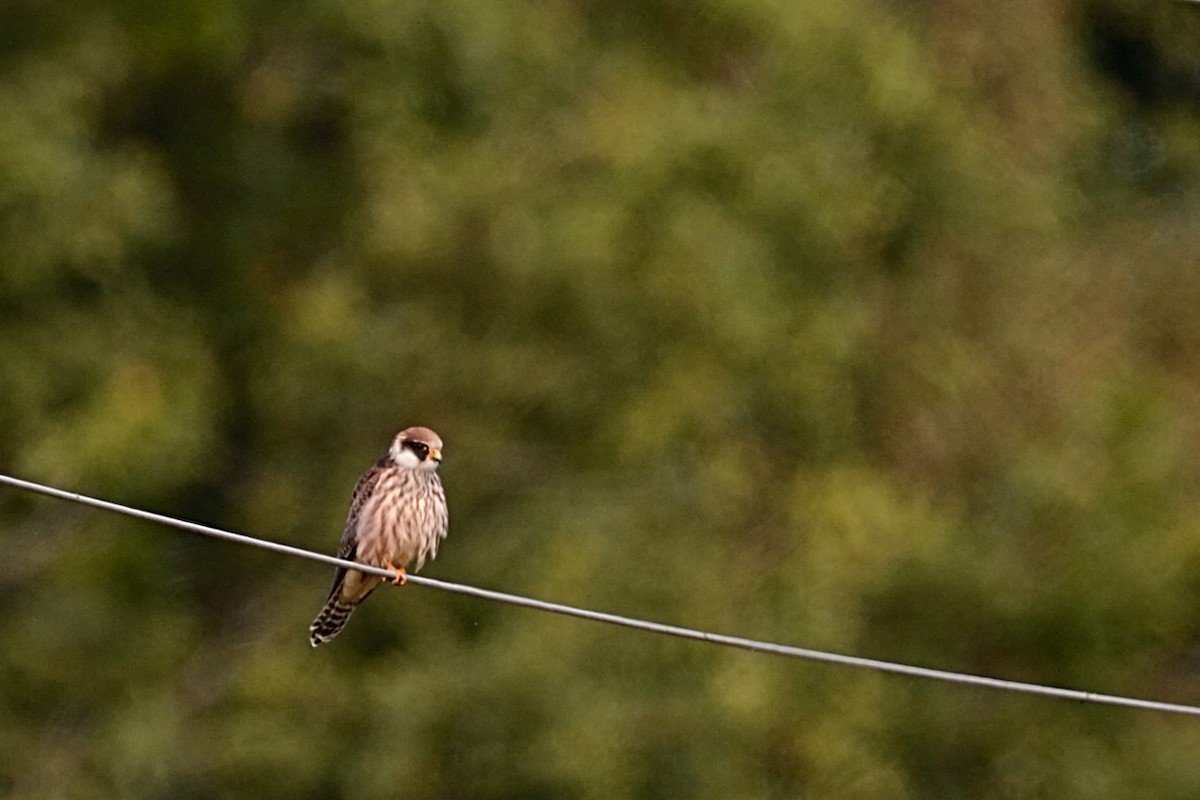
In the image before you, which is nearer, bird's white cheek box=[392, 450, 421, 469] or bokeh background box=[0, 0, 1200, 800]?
bird's white cheek box=[392, 450, 421, 469]

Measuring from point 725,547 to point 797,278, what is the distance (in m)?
2.57

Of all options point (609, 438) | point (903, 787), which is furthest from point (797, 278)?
point (903, 787)

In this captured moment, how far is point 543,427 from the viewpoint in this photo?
16.7 meters

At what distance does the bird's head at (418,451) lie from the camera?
9.41 metres

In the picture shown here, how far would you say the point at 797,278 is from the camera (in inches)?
731

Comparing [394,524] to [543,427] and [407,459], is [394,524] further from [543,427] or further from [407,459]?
[543,427]

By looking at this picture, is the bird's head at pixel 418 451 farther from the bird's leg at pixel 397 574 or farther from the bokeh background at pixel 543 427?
the bokeh background at pixel 543 427

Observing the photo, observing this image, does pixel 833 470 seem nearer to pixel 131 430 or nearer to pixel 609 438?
pixel 609 438

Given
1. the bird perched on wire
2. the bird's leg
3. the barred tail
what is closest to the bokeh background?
the barred tail

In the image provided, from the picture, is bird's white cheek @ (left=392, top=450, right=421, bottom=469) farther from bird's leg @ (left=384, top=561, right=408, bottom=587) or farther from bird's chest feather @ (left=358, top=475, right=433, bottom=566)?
bird's leg @ (left=384, top=561, right=408, bottom=587)

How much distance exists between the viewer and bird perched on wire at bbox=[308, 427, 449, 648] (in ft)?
30.3

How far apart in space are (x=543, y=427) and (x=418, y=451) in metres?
7.27

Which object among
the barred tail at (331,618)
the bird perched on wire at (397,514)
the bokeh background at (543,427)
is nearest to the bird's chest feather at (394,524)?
the bird perched on wire at (397,514)

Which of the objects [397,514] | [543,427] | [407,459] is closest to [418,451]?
[407,459]
